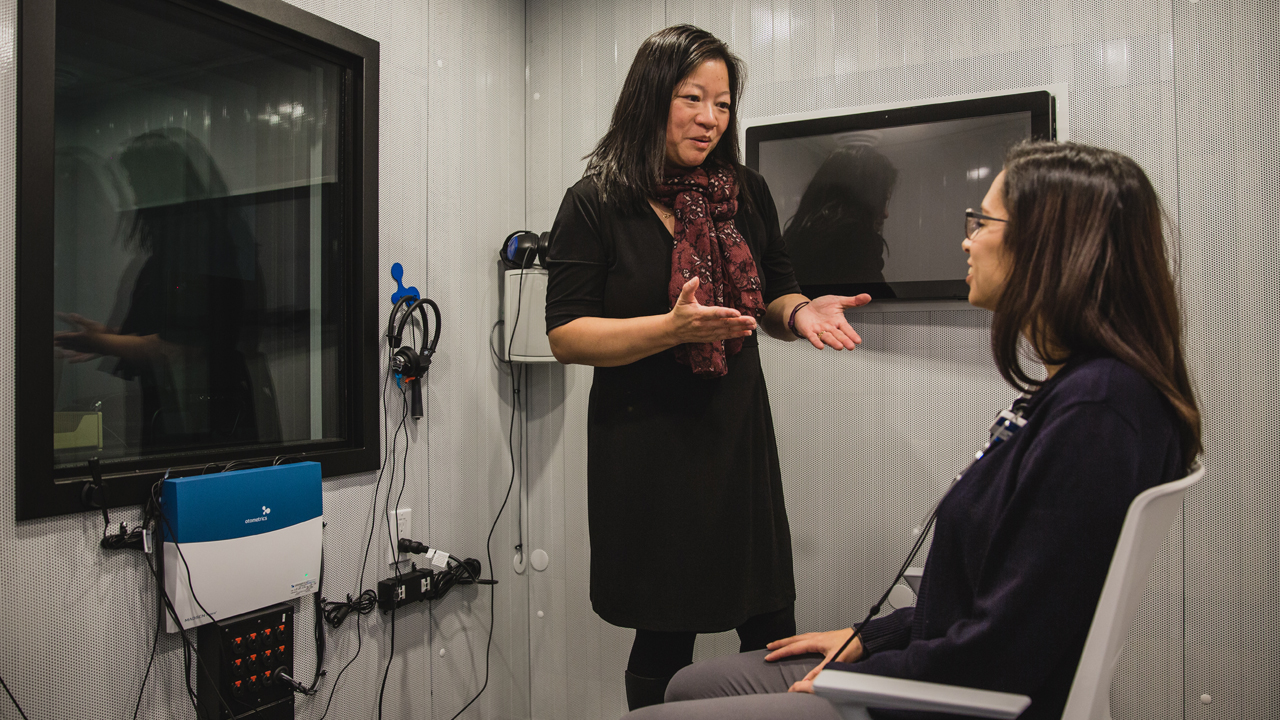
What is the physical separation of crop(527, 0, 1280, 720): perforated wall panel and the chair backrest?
126 centimetres

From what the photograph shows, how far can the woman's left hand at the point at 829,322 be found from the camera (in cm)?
144

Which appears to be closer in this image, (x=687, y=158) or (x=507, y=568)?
(x=687, y=158)

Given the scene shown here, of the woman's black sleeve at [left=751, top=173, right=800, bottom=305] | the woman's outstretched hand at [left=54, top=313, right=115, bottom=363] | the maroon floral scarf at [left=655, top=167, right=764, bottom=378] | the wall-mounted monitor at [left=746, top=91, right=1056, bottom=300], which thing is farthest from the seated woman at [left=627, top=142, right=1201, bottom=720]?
the woman's outstretched hand at [left=54, top=313, right=115, bottom=363]

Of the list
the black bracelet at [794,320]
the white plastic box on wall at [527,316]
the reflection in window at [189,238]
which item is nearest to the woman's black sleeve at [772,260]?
the black bracelet at [794,320]

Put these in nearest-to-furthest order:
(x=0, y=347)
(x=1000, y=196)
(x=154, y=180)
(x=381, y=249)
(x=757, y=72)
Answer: (x=1000, y=196) < (x=0, y=347) < (x=154, y=180) < (x=381, y=249) < (x=757, y=72)

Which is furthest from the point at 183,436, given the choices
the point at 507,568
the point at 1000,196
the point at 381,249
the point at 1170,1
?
the point at 1170,1

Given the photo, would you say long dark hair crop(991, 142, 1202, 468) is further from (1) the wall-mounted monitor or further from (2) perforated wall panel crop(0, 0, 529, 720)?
(2) perforated wall panel crop(0, 0, 529, 720)

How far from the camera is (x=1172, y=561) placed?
1821mm

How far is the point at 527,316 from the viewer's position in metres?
2.38

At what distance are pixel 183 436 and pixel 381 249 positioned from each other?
0.71 meters

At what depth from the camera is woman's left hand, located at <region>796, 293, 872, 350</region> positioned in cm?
144

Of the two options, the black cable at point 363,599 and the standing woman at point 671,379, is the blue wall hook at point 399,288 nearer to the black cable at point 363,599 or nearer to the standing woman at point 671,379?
the black cable at point 363,599

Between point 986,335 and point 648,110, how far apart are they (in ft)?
3.75

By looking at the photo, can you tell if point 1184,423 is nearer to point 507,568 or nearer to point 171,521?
point 171,521
